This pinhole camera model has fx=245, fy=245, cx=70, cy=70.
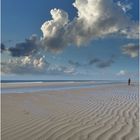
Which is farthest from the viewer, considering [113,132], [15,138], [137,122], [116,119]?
[116,119]

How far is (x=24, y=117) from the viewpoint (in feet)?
29.6

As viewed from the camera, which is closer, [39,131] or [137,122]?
[39,131]

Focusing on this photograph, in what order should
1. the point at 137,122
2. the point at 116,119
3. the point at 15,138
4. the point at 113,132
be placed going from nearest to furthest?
the point at 15,138 < the point at 113,132 < the point at 137,122 < the point at 116,119

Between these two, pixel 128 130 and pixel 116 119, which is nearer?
pixel 128 130

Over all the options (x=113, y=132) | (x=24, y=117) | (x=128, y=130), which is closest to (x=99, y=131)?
(x=113, y=132)

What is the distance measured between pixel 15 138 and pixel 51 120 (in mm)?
2384

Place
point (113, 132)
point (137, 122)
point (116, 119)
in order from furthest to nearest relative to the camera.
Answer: point (116, 119)
point (137, 122)
point (113, 132)

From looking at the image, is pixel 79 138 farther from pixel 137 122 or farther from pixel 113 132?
pixel 137 122

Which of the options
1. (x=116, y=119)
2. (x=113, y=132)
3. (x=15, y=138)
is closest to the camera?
(x=15, y=138)

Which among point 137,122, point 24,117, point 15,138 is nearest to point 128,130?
point 137,122

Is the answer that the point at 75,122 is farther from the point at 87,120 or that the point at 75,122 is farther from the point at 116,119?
the point at 116,119

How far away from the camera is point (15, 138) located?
620 centimetres

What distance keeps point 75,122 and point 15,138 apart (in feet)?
8.17

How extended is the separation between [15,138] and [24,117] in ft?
9.25
